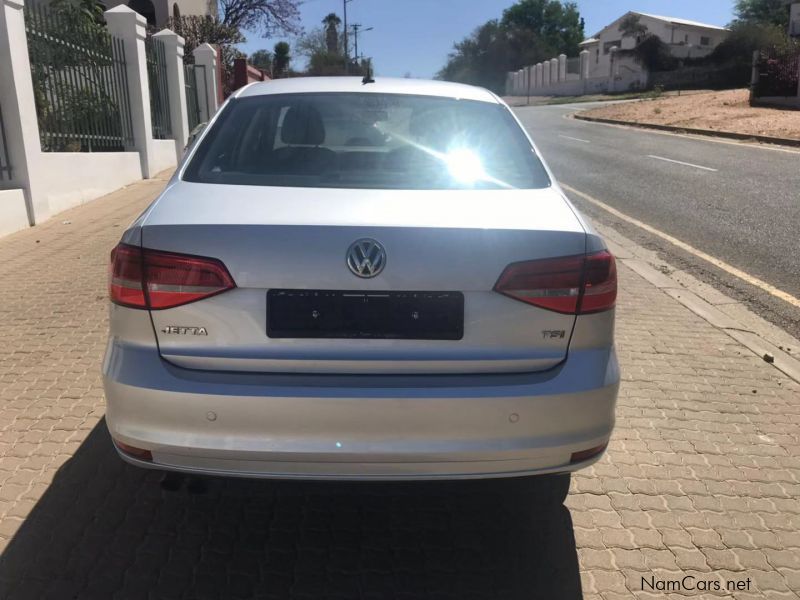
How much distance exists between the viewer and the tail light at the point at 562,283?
241 cm

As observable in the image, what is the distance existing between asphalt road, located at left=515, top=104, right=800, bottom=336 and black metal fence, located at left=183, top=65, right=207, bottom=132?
→ 349 inches

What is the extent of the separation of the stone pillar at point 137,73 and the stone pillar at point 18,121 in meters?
3.92

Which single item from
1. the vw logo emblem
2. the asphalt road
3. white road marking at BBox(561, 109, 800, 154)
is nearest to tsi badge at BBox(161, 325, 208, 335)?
the vw logo emblem

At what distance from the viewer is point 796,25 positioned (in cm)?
3594

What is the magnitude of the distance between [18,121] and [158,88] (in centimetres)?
668

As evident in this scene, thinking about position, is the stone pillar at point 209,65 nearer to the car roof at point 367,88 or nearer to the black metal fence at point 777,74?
the car roof at point 367,88

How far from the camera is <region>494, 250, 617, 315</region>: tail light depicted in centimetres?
241

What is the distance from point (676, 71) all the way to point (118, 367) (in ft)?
203

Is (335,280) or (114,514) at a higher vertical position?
(335,280)

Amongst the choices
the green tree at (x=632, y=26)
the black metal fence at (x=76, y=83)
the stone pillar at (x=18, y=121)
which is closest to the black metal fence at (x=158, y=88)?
the black metal fence at (x=76, y=83)

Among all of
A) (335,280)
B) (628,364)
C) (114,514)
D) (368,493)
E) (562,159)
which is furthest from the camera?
(562,159)

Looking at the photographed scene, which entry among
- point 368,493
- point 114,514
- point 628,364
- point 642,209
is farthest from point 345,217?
point 642,209

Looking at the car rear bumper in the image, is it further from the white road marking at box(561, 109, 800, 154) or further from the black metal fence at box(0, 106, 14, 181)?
the white road marking at box(561, 109, 800, 154)

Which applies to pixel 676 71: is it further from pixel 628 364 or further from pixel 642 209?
pixel 628 364
